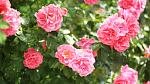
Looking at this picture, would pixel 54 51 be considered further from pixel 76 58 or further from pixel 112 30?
pixel 112 30

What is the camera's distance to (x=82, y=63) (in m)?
2.23

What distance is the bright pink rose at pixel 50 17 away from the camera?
2207 mm

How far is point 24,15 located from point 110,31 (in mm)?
506

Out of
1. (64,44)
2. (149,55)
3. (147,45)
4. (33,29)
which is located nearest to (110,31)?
(64,44)

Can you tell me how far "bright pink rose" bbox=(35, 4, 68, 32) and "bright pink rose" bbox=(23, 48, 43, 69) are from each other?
7.0 inches

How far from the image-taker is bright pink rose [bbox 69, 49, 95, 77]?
2221 mm

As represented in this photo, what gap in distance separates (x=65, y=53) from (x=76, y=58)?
70 millimetres

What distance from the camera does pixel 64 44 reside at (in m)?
2.29

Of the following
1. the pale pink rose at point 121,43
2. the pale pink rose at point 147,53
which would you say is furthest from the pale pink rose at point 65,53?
the pale pink rose at point 147,53

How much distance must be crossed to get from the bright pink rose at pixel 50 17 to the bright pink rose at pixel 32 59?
0.58ft

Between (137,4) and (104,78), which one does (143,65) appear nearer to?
(104,78)

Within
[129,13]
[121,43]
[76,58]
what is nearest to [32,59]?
[76,58]

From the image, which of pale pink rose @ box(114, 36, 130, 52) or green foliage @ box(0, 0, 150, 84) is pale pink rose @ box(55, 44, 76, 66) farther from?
pale pink rose @ box(114, 36, 130, 52)

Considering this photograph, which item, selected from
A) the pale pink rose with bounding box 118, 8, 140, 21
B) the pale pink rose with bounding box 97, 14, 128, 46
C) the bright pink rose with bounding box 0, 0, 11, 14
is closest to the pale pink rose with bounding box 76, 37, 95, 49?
the pale pink rose with bounding box 97, 14, 128, 46
